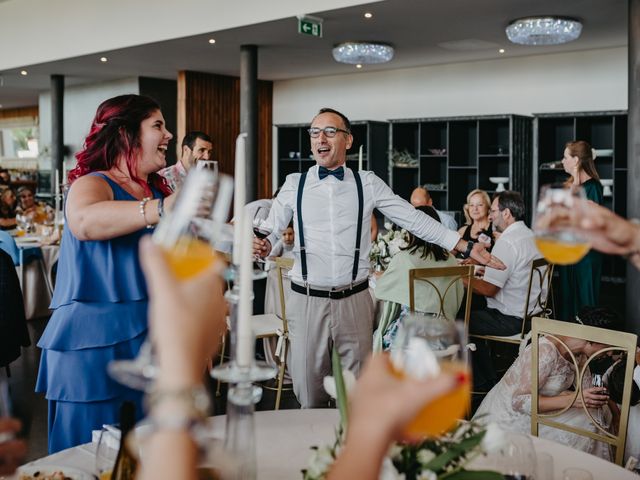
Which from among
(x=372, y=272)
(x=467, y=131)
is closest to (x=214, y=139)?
(x=467, y=131)

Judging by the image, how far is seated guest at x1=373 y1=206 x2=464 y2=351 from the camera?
448cm

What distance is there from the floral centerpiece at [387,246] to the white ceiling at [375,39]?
3121 mm

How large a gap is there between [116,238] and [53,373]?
46cm

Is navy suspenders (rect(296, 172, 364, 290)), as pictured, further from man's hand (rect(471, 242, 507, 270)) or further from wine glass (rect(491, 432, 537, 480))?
wine glass (rect(491, 432, 537, 480))

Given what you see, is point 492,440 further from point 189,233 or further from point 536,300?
point 536,300

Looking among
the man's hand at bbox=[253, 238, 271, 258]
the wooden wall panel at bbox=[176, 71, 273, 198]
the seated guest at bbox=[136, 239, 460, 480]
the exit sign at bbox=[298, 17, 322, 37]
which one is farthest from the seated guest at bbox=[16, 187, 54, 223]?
the seated guest at bbox=[136, 239, 460, 480]

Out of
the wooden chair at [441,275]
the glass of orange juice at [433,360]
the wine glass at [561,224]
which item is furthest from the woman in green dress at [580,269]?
the glass of orange juice at [433,360]

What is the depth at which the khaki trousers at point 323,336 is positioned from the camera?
373 cm

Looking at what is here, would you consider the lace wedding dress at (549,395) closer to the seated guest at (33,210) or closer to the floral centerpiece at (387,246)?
the floral centerpiece at (387,246)

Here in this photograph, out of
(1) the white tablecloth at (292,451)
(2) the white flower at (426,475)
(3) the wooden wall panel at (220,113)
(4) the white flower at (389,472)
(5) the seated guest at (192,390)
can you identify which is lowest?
(1) the white tablecloth at (292,451)

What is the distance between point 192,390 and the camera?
75cm

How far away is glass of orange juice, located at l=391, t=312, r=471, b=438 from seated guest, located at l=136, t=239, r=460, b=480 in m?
0.04

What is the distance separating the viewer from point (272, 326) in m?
5.19

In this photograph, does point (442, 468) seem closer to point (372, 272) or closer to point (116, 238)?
point (116, 238)
